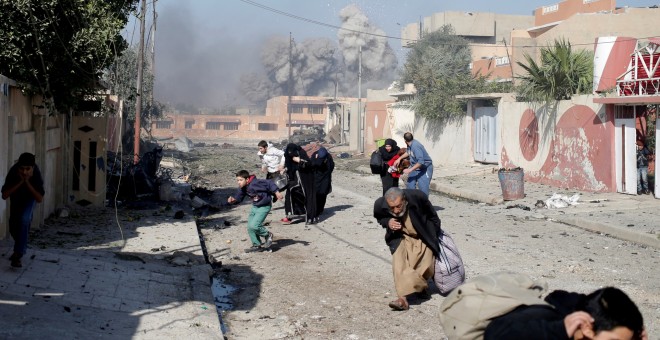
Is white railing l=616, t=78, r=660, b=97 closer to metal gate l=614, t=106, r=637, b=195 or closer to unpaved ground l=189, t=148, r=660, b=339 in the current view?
metal gate l=614, t=106, r=637, b=195

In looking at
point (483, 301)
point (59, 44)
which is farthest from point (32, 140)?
point (483, 301)

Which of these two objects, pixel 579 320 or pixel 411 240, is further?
pixel 411 240

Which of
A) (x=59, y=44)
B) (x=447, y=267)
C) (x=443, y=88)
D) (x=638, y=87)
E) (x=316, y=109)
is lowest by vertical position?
(x=447, y=267)

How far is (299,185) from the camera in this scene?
1577 cm

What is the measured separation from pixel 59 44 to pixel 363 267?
6.55 meters

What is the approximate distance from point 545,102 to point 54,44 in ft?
49.9

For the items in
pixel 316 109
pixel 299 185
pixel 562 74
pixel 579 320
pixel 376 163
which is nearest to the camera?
pixel 579 320

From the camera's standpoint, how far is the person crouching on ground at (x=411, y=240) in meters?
7.99

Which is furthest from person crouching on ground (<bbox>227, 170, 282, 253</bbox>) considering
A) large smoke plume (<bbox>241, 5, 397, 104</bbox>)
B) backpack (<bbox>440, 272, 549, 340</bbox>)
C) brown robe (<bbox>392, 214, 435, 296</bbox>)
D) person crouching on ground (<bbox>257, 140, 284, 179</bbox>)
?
large smoke plume (<bbox>241, 5, 397, 104</bbox>)

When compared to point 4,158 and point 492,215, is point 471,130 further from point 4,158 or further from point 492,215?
point 4,158

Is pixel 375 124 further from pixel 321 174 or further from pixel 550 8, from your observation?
pixel 321 174

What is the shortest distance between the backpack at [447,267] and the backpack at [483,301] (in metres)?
4.33

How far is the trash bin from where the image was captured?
2003 centimetres

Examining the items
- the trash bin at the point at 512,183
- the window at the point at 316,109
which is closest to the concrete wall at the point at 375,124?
the trash bin at the point at 512,183
